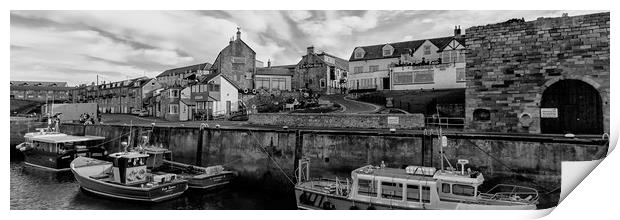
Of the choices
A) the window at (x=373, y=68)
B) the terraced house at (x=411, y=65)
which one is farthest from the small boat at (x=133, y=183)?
the window at (x=373, y=68)

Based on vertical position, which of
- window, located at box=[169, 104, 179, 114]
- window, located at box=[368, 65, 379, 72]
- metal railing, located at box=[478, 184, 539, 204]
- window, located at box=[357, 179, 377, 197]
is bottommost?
metal railing, located at box=[478, 184, 539, 204]

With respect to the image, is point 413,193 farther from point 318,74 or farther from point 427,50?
point 318,74

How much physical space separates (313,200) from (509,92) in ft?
28.3

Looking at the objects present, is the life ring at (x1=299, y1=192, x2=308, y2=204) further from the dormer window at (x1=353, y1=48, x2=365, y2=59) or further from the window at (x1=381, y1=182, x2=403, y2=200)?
the dormer window at (x1=353, y1=48, x2=365, y2=59)

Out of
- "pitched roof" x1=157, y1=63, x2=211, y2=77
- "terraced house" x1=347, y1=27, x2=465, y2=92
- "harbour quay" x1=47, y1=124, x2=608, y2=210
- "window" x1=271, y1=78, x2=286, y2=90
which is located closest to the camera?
"harbour quay" x1=47, y1=124, x2=608, y2=210

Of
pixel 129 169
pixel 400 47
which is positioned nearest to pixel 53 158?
pixel 129 169

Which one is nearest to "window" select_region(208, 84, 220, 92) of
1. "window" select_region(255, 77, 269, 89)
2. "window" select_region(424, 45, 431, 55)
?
"window" select_region(255, 77, 269, 89)

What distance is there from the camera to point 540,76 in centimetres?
1438

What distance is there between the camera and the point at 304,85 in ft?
143

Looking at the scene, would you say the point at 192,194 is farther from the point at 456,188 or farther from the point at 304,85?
the point at 304,85

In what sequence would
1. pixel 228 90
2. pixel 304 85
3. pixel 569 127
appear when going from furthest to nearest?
pixel 304 85
pixel 228 90
pixel 569 127

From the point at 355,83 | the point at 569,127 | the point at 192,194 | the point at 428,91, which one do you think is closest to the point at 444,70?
the point at 428,91

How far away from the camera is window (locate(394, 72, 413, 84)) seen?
2803 cm

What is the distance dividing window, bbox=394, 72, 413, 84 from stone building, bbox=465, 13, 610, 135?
39.6ft
